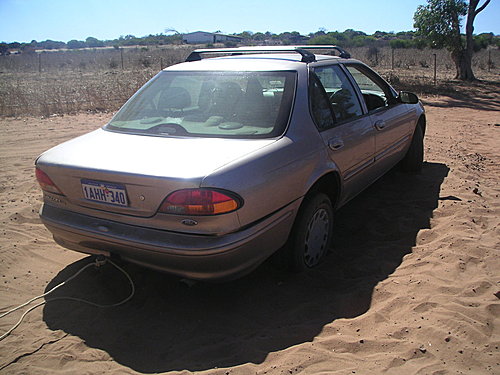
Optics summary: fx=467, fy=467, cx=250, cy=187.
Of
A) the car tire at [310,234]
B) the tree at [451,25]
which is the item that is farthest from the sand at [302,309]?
the tree at [451,25]

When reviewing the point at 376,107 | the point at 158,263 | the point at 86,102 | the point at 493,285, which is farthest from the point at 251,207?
the point at 86,102

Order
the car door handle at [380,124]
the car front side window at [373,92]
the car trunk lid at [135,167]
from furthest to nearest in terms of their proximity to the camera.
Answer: the car front side window at [373,92] → the car door handle at [380,124] → the car trunk lid at [135,167]

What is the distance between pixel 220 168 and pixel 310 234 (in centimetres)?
116

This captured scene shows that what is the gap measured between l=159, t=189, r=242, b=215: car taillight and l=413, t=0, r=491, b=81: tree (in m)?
18.9

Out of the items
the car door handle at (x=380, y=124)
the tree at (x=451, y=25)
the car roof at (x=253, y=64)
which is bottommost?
the car door handle at (x=380, y=124)

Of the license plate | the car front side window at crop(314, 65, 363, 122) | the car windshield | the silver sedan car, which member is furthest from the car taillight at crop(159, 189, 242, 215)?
the car front side window at crop(314, 65, 363, 122)

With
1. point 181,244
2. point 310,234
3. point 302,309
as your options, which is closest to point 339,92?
point 310,234

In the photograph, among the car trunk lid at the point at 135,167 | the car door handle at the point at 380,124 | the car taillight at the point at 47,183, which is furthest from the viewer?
the car door handle at the point at 380,124

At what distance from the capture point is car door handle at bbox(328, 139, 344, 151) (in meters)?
3.67

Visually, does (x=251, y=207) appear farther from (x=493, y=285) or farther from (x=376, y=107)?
(x=376, y=107)

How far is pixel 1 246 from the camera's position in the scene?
4203 millimetres

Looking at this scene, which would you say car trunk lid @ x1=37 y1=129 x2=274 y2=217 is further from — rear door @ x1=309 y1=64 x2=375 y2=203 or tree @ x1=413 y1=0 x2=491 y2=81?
tree @ x1=413 y1=0 x2=491 y2=81

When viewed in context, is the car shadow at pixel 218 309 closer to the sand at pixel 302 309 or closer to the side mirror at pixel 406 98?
the sand at pixel 302 309

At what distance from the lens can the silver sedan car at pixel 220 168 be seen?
2.75 m
